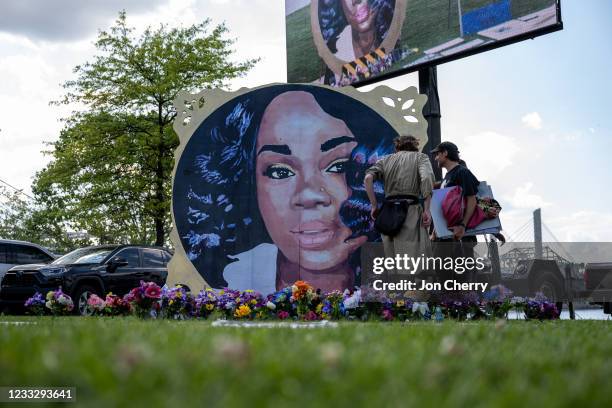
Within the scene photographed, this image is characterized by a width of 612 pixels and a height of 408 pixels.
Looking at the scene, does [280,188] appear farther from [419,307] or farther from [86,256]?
[86,256]

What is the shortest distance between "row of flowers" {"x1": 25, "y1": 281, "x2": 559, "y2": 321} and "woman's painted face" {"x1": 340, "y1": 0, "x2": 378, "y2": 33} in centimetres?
756

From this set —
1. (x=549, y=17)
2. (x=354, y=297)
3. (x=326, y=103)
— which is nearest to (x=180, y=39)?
(x=326, y=103)

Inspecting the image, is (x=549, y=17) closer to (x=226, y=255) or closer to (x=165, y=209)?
(x=226, y=255)

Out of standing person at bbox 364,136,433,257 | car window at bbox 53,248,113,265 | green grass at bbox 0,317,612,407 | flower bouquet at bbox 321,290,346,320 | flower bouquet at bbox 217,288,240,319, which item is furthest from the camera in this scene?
car window at bbox 53,248,113,265

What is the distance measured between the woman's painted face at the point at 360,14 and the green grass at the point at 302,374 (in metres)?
13.4

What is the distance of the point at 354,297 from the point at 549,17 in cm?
629

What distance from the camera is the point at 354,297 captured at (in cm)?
970

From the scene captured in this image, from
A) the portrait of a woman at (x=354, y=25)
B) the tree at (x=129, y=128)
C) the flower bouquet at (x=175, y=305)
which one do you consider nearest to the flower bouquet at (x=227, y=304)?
the flower bouquet at (x=175, y=305)

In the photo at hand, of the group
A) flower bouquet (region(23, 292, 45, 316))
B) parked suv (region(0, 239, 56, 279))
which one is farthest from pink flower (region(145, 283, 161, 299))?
parked suv (region(0, 239, 56, 279))

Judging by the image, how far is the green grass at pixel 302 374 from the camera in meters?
1.98

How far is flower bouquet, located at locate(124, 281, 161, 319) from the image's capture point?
34.7ft

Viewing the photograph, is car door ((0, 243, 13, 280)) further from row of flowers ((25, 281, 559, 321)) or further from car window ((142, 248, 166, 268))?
row of flowers ((25, 281, 559, 321))

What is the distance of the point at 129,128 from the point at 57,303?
16.2 metres

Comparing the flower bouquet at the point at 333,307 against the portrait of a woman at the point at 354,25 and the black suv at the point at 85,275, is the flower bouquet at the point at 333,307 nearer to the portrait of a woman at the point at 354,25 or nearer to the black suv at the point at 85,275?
the black suv at the point at 85,275
